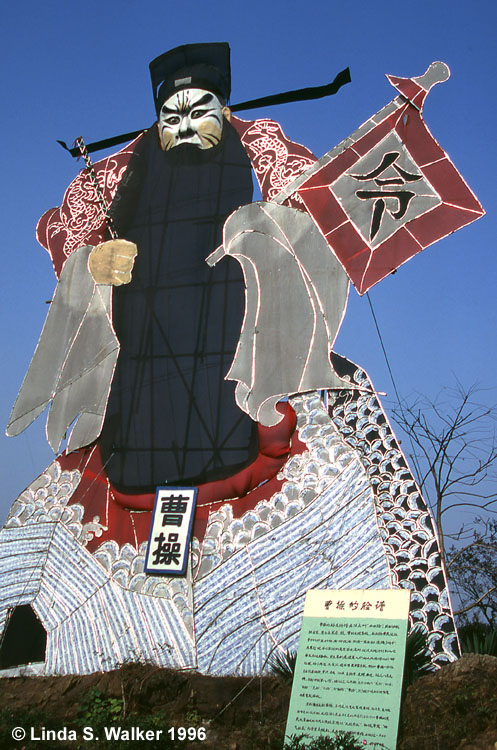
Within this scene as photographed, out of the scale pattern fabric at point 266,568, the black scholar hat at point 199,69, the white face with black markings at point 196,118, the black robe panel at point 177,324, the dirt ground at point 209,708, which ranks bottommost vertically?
the dirt ground at point 209,708

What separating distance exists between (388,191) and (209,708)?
4409 millimetres

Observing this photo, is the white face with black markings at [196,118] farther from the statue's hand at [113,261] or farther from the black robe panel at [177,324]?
the statue's hand at [113,261]

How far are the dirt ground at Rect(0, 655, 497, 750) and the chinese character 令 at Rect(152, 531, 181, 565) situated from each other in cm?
83

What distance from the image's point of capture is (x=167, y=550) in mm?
6160

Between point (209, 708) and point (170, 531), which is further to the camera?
point (170, 531)

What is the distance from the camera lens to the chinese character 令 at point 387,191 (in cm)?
667

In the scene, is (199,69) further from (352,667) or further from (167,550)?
(352,667)

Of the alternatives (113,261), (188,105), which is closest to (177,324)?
(113,261)

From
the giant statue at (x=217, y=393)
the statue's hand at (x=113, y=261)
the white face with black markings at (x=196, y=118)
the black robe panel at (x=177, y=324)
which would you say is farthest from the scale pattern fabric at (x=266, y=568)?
the white face with black markings at (x=196, y=118)

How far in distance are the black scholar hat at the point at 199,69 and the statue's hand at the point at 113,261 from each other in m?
1.63

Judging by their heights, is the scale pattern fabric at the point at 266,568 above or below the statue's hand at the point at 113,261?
below

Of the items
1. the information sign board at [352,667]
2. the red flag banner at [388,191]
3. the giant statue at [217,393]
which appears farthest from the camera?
the red flag banner at [388,191]

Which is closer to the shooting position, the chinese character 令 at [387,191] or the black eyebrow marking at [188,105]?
the chinese character 令 at [387,191]

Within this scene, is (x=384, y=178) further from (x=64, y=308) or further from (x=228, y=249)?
(x=64, y=308)
